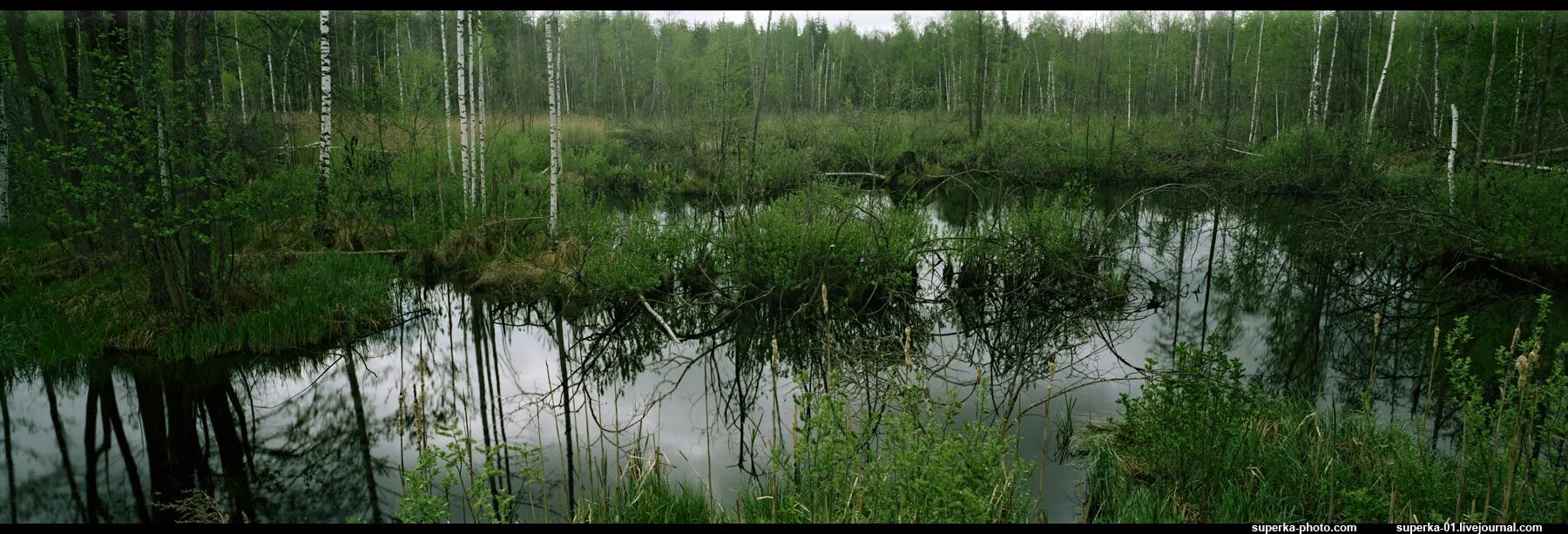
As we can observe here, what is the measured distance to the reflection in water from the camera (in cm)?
570

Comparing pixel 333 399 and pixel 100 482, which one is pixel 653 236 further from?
pixel 100 482

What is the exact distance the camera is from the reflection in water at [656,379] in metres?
5.70

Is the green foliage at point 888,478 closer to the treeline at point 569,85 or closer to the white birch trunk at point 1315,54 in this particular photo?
the treeline at point 569,85

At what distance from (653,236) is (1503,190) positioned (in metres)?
10.6

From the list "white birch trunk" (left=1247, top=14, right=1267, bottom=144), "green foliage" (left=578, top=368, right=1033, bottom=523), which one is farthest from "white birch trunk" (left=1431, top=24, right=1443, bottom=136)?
"green foliage" (left=578, top=368, right=1033, bottom=523)

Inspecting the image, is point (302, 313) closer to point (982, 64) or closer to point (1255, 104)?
point (1255, 104)

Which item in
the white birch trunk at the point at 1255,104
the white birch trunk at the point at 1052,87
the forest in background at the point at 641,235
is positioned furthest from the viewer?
the white birch trunk at the point at 1052,87

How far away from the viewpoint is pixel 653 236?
33.8 feet

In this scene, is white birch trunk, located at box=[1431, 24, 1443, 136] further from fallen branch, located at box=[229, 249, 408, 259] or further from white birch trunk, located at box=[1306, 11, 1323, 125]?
fallen branch, located at box=[229, 249, 408, 259]

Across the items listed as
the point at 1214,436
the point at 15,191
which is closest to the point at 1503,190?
the point at 1214,436

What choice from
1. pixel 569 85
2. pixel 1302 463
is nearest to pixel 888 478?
pixel 1302 463

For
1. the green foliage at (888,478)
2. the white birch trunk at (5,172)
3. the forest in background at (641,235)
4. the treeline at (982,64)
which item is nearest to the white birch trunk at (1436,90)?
the treeline at (982,64)

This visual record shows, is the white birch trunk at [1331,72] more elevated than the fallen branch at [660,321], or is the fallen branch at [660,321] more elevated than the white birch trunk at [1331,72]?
the white birch trunk at [1331,72]

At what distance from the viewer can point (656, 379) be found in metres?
8.27
